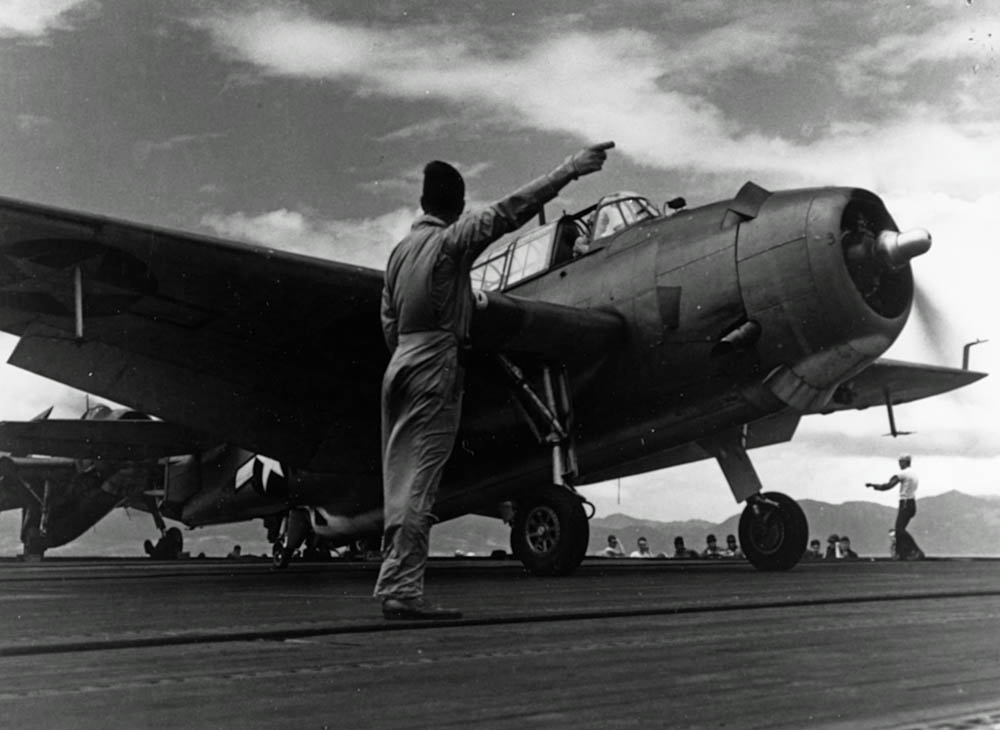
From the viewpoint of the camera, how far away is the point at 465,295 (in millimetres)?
3924

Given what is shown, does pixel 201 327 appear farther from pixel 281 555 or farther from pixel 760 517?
pixel 760 517

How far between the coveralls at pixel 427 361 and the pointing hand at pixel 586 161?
0.02 metres

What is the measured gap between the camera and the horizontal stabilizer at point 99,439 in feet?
53.7

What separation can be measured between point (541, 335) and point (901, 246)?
2789mm

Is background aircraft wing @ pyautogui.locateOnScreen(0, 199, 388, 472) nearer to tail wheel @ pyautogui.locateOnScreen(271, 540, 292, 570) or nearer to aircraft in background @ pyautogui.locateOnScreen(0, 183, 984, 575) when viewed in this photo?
aircraft in background @ pyautogui.locateOnScreen(0, 183, 984, 575)

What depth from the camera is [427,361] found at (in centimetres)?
376

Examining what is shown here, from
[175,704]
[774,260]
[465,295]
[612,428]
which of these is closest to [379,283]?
[612,428]

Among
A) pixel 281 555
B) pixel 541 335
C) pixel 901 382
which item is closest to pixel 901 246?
pixel 541 335

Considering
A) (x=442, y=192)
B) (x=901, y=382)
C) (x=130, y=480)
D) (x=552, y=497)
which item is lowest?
(x=552, y=497)

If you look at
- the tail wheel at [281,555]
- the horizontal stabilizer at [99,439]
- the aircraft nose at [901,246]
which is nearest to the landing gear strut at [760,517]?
the aircraft nose at [901,246]

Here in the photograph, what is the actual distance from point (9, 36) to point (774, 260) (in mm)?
5297

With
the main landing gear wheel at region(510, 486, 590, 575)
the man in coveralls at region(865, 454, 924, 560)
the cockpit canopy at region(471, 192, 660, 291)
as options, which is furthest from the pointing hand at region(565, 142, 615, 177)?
the man in coveralls at region(865, 454, 924, 560)

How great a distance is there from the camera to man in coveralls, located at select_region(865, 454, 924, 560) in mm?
15289

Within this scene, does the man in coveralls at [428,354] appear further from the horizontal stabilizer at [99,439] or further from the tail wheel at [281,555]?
the horizontal stabilizer at [99,439]
